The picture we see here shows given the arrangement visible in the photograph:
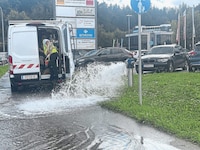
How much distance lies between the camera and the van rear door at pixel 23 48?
12297 millimetres

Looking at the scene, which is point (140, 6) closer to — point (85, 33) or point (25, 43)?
point (25, 43)

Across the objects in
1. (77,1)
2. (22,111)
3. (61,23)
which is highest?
(77,1)

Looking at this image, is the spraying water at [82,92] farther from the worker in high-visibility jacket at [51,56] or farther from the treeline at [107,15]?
the treeline at [107,15]

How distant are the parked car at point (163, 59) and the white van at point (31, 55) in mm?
6365

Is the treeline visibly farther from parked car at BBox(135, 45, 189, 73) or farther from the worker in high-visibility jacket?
the worker in high-visibility jacket

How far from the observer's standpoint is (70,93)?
1110 cm

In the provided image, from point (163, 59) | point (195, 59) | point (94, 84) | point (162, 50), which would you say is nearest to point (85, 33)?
point (162, 50)

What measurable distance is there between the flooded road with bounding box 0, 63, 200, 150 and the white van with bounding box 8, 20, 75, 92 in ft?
4.41

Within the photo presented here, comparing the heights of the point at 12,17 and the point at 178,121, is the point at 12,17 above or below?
above

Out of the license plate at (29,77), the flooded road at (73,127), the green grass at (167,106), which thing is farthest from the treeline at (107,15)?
the flooded road at (73,127)

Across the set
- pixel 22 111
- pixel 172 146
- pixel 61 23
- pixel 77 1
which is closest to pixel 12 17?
pixel 77 1

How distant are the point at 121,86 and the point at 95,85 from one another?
91 centimetres

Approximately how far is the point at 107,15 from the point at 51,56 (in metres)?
72.8

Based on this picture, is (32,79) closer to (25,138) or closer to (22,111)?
(22,111)
